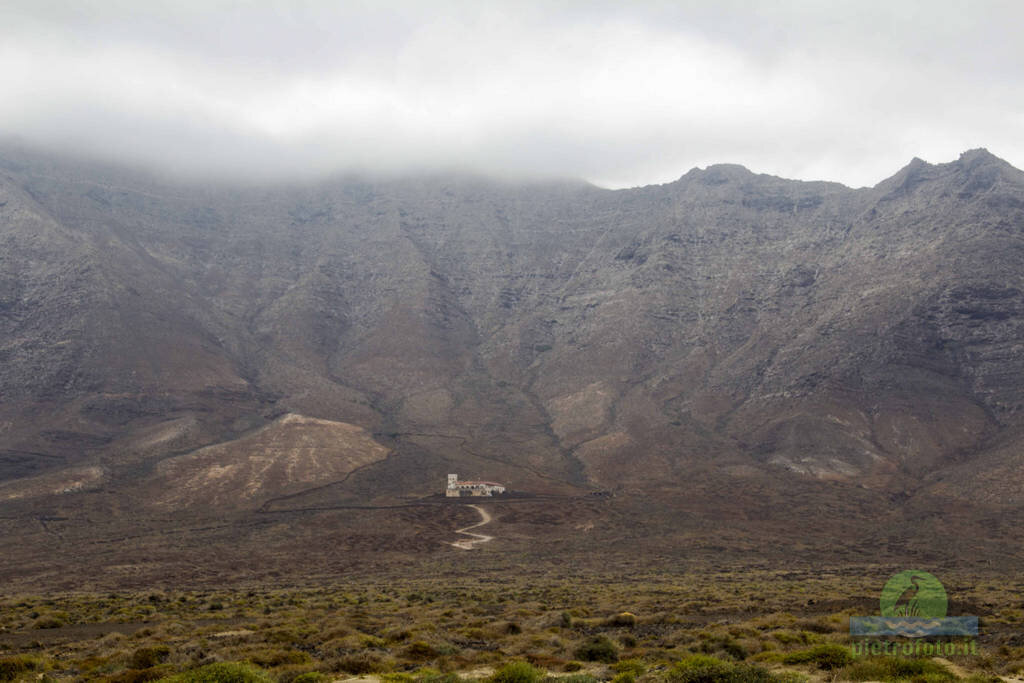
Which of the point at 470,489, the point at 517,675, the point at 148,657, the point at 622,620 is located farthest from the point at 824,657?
the point at 470,489

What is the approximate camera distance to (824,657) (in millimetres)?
16594

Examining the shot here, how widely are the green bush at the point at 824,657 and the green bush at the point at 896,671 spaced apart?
1.00 metres

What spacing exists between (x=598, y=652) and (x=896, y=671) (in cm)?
839

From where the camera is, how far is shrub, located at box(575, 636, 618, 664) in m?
19.5

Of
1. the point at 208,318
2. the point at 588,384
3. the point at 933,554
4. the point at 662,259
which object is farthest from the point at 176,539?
the point at 662,259

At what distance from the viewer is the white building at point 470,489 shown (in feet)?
327

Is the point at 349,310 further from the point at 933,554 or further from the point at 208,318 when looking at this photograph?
the point at 933,554

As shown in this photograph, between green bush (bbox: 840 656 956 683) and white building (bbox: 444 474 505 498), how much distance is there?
86.9 metres

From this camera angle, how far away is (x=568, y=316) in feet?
600

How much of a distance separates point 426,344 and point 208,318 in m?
58.2

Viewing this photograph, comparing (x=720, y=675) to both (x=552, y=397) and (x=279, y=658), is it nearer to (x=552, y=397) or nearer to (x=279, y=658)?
(x=279, y=658)

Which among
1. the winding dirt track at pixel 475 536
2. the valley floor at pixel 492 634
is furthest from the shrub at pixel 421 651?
the winding dirt track at pixel 475 536

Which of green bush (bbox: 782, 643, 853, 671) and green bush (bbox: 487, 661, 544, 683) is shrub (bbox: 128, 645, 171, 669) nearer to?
green bush (bbox: 487, 661, 544, 683)

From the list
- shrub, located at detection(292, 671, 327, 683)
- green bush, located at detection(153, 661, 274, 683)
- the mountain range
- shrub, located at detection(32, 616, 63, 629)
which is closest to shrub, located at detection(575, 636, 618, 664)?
shrub, located at detection(292, 671, 327, 683)
